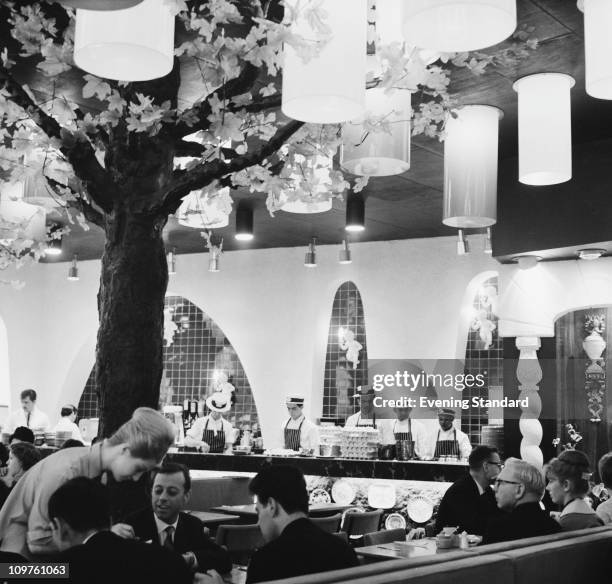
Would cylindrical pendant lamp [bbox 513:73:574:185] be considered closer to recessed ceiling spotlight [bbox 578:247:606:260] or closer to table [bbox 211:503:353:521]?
recessed ceiling spotlight [bbox 578:247:606:260]

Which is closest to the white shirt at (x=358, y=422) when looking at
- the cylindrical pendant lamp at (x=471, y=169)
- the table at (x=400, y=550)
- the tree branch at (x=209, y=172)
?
the cylindrical pendant lamp at (x=471, y=169)

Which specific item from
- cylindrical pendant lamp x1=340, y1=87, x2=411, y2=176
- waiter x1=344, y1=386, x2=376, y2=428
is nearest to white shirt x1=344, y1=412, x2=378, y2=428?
waiter x1=344, y1=386, x2=376, y2=428

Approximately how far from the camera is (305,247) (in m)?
12.1

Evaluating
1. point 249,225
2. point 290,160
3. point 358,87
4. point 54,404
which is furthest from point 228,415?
point 358,87

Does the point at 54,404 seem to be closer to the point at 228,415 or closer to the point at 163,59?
the point at 228,415

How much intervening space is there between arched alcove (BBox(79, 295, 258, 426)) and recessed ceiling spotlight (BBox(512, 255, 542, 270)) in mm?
6609

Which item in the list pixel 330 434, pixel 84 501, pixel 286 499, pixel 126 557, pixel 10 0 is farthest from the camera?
pixel 330 434

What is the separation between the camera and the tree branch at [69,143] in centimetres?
290

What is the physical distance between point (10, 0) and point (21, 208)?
189 inches

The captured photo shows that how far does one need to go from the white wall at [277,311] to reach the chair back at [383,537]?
5.91 metres

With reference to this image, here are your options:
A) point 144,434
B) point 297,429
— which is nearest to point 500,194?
point 297,429

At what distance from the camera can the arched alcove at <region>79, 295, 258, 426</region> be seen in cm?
1359

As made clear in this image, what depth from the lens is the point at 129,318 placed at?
2865 mm

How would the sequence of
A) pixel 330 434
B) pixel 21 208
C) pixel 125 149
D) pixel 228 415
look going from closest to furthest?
pixel 125 149 < pixel 21 208 < pixel 330 434 < pixel 228 415
